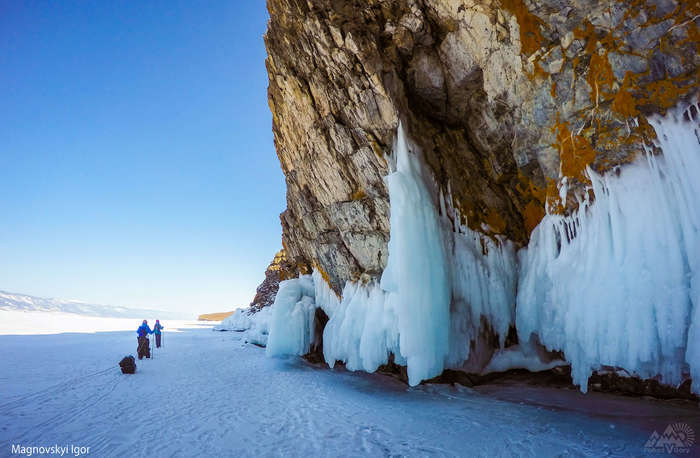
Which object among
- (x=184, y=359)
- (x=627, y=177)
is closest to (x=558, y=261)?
(x=627, y=177)

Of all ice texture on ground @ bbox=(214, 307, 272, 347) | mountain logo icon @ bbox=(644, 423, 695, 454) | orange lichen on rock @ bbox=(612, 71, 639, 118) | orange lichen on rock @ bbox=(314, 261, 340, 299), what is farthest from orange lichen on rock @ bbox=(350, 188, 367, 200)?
ice texture on ground @ bbox=(214, 307, 272, 347)

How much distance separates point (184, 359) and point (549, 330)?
12599mm

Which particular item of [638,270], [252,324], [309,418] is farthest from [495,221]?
[252,324]

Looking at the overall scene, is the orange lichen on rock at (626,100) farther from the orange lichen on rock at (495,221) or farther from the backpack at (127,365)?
the backpack at (127,365)

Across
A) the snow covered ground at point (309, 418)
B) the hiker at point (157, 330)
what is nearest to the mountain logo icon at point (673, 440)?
the snow covered ground at point (309, 418)

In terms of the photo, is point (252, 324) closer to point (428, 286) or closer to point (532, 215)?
point (428, 286)

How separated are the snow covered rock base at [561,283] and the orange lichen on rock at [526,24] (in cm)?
243

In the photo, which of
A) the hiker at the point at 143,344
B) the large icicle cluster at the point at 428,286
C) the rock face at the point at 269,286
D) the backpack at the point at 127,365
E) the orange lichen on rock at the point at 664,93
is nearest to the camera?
the orange lichen on rock at the point at 664,93

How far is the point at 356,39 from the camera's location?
7.52 m

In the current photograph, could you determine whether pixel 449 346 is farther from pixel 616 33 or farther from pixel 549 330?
pixel 616 33

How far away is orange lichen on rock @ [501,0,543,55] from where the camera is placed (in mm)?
5613

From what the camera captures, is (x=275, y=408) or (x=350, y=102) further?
(x=350, y=102)

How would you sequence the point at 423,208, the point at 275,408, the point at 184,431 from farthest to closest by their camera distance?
the point at 423,208
the point at 275,408
the point at 184,431

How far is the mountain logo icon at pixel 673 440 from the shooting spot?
12.2 feet
